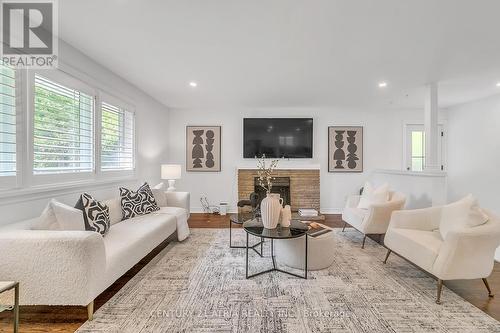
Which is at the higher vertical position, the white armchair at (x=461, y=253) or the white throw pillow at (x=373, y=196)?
the white throw pillow at (x=373, y=196)

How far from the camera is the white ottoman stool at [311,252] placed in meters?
2.66

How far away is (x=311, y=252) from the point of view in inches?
105

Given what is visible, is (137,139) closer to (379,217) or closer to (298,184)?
(298,184)

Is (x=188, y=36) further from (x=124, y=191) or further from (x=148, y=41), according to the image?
(x=124, y=191)

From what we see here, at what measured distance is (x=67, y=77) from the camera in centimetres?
279

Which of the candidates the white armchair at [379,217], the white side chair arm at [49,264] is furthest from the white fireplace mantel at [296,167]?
the white side chair arm at [49,264]

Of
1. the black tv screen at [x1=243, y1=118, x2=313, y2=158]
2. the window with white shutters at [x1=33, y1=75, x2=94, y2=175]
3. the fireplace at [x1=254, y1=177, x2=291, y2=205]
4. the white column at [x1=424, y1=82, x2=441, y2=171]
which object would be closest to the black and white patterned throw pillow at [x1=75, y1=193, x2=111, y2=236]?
the window with white shutters at [x1=33, y1=75, x2=94, y2=175]

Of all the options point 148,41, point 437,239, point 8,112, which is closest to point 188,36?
point 148,41

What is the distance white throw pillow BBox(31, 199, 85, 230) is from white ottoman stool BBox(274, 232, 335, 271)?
6.79 ft

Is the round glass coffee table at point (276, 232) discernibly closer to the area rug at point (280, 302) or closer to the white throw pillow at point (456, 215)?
the area rug at point (280, 302)

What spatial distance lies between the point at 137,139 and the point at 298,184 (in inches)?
140

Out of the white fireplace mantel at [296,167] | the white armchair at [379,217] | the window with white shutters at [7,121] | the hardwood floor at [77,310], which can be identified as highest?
the window with white shutters at [7,121]

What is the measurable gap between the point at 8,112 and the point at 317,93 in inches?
169

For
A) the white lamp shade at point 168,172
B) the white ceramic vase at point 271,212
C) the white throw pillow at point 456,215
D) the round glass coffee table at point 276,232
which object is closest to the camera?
the white throw pillow at point 456,215
